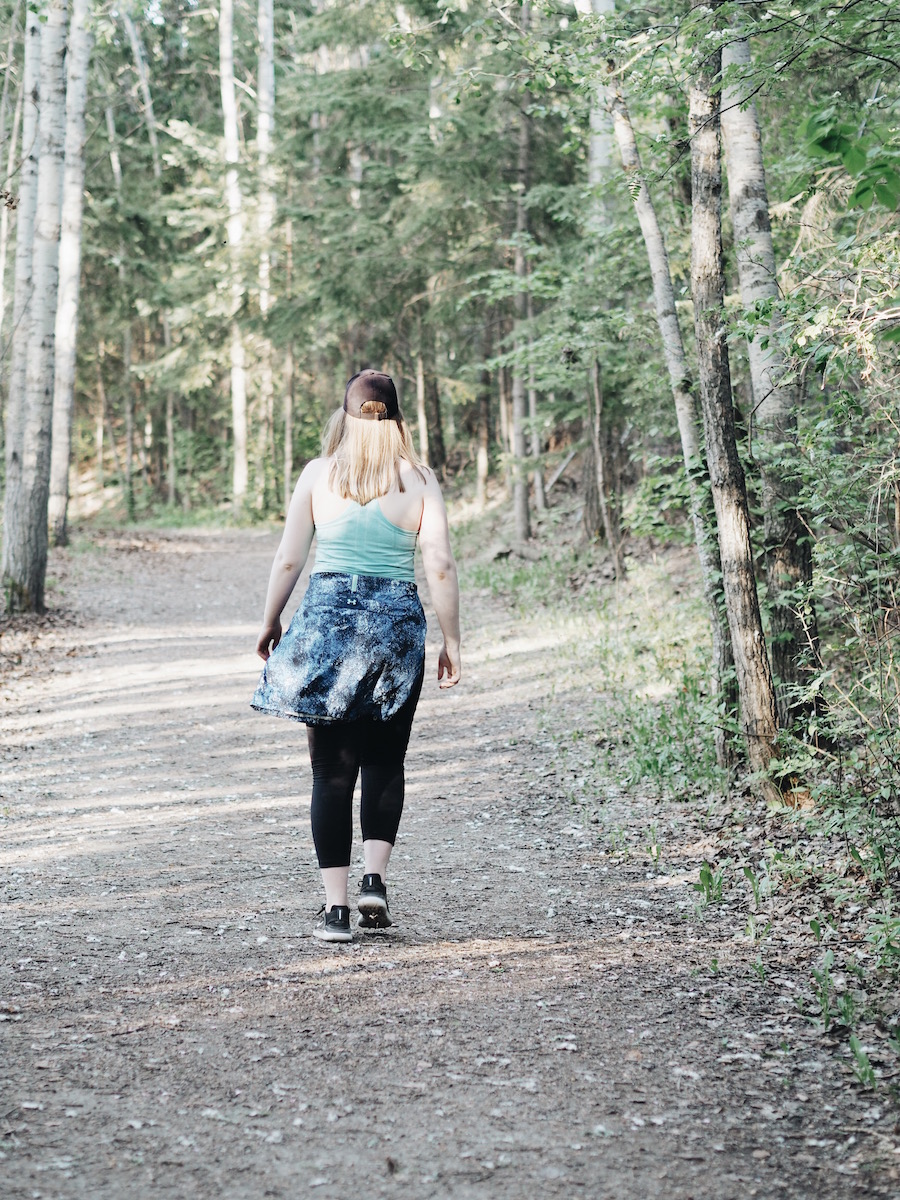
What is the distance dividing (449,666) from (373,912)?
1.04 metres

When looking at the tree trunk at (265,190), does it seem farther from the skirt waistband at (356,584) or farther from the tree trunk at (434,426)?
the skirt waistband at (356,584)

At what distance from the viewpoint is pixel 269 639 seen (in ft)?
14.6

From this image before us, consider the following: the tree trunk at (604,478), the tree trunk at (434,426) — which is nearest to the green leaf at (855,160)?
the tree trunk at (604,478)

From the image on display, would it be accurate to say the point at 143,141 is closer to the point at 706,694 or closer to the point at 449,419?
the point at 449,419

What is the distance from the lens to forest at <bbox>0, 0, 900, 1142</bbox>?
5246 millimetres

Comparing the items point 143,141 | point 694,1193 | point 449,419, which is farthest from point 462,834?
point 143,141

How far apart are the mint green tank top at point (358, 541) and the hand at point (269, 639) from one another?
0.30 metres

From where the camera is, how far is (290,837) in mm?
6262

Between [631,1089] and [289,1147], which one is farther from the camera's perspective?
[631,1089]

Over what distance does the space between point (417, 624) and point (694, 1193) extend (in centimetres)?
230

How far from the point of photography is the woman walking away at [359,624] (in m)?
4.22

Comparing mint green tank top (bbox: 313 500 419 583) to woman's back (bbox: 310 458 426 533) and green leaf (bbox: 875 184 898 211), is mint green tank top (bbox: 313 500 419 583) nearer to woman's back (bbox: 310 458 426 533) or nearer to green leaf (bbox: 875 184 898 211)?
woman's back (bbox: 310 458 426 533)

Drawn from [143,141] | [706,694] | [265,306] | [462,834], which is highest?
[143,141]

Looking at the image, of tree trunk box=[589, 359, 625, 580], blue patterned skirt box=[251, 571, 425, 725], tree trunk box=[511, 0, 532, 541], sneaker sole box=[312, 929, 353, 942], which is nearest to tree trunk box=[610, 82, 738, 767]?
blue patterned skirt box=[251, 571, 425, 725]
